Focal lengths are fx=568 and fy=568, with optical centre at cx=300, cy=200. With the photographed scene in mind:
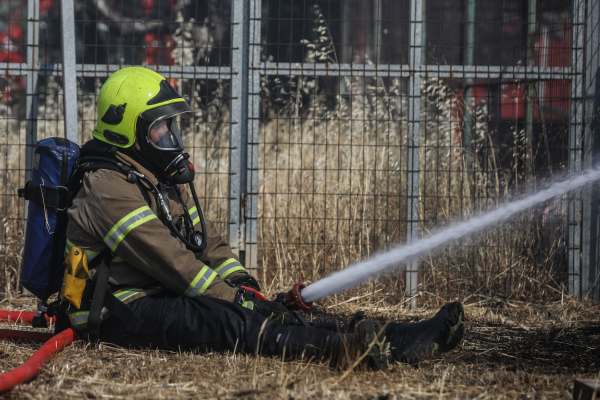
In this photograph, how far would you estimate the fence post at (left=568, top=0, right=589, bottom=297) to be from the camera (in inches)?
199

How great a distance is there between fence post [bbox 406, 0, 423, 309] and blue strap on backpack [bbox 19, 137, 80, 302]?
2.87 meters

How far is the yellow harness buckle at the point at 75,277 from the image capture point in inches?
122

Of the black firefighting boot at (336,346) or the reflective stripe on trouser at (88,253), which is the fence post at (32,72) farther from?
the black firefighting boot at (336,346)

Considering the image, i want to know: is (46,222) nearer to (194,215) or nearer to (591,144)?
(194,215)

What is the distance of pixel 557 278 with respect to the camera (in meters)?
5.16

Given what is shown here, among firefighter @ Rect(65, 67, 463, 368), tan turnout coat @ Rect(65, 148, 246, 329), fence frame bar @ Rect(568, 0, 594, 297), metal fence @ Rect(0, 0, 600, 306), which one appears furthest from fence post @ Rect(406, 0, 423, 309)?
tan turnout coat @ Rect(65, 148, 246, 329)

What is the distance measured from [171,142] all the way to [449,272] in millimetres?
2991

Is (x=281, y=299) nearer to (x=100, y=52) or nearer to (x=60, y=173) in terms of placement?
(x=60, y=173)

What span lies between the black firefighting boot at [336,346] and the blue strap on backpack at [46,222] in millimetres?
1447

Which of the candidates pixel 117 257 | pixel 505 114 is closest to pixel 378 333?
pixel 117 257

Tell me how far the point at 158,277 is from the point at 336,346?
1053 mm

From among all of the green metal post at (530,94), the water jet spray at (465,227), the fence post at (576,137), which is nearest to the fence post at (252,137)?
the water jet spray at (465,227)

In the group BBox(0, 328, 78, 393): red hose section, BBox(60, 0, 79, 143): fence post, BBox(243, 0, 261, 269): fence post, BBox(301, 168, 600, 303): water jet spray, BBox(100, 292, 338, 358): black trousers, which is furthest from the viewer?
BBox(243, 0, 261, 269): fence post

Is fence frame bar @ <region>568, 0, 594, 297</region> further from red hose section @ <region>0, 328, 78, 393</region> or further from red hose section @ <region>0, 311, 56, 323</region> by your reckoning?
red hose section @ <region>0, 311, 56, 323</region>
